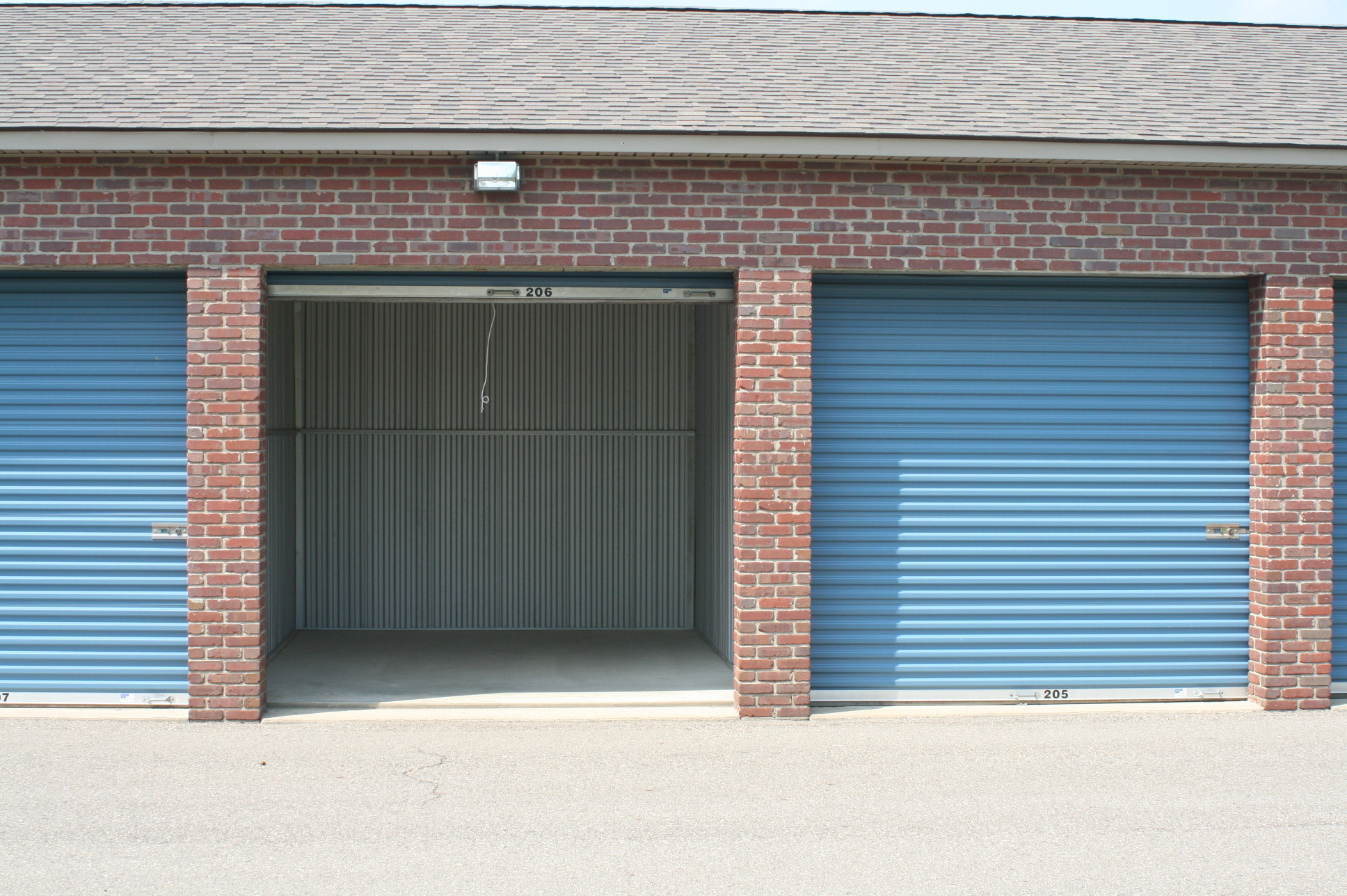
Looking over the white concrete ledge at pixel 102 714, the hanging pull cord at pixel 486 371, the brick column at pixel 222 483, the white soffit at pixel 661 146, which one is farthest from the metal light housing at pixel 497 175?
the white concrete ledge at pixel 102 714

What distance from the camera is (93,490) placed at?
761 cm

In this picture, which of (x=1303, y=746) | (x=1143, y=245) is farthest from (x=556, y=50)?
(x=1303, y=746)

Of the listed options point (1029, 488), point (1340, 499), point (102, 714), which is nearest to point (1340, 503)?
point (1340, 499)

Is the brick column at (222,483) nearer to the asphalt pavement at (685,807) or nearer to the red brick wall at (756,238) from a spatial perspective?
the red brick wall at (756,238)

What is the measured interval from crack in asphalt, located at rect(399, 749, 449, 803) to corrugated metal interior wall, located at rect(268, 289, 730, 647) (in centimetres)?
478

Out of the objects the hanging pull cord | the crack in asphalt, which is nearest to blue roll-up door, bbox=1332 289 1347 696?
the crack in asphalt

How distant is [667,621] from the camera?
37.6ft

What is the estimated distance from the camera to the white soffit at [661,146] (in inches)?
277

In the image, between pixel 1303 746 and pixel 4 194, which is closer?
pixel 1303 746

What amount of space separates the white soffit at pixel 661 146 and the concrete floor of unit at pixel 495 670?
3.80m

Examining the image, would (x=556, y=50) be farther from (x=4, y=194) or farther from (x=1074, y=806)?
(x=1074, y=806)

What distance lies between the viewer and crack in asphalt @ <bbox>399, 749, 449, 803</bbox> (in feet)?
19.1

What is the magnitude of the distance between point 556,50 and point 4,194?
4.27 m

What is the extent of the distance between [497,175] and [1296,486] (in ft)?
19.3
